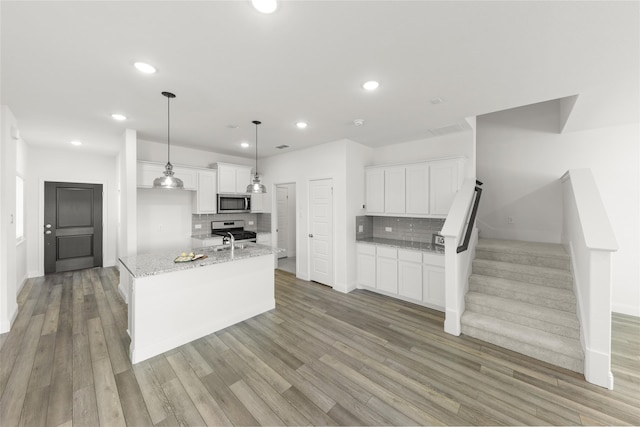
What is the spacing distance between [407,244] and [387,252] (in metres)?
0.41

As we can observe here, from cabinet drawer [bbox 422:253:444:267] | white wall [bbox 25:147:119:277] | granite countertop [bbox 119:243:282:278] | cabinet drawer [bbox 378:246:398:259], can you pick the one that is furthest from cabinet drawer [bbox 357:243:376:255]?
white wall [bbox 25:147:119:277]

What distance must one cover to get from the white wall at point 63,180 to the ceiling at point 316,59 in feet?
7.90

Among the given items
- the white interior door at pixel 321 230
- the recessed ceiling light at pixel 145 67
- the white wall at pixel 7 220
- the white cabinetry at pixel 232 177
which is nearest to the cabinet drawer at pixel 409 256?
the white interior door at pixel 321 230

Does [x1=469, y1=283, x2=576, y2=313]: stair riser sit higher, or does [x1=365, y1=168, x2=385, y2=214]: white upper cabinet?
[x1=365, y1=168, x2=385, y2=214]: white upper cabinet

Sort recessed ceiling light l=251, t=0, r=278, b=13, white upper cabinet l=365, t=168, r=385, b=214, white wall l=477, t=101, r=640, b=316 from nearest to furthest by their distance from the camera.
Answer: recessed ceiling light l=251, t=0, r=278, b=13, white wall l=477, t=101, r=640, b=316, white upper cabinet l=365, t=168, r=385, b=214

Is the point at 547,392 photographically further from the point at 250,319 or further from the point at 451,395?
the point at 250,319

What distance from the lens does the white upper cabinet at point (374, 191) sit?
15.7 feet

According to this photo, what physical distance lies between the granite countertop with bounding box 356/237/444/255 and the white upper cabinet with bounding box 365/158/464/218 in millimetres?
531

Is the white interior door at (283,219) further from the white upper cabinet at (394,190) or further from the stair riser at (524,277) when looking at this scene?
the stair riser at (524,277)

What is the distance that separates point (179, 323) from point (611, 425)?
399 centimetres

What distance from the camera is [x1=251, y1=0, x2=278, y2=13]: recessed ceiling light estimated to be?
1.51 m

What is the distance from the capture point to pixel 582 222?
254cm

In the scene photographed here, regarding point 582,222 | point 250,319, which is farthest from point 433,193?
point 250,319

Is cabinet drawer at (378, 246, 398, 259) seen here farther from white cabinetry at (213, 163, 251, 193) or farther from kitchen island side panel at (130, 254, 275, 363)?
white cabinetry at (213, 163, 251, 193)
